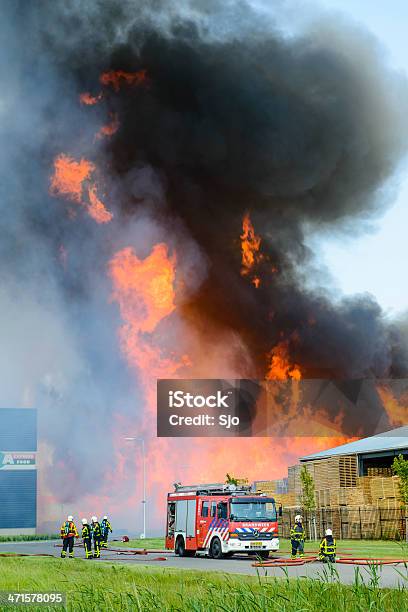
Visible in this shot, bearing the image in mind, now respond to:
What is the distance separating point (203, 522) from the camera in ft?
122

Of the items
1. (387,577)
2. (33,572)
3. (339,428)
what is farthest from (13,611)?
(339,428)

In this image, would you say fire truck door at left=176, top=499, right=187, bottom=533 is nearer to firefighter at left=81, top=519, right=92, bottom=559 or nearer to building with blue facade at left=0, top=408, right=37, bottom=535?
firefighter at left=81, top=519, right=92, bottom=559

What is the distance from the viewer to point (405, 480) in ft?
157

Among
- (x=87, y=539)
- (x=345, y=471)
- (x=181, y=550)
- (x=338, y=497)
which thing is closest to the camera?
(x=87, y=539)

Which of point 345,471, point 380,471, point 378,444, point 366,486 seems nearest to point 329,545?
point 366,486

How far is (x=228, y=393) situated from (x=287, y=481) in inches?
895

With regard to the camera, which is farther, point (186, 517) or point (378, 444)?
point (378, 444)

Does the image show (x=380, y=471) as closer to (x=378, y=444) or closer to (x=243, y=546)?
(x=378, y=444)

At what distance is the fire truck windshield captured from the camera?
116 ft

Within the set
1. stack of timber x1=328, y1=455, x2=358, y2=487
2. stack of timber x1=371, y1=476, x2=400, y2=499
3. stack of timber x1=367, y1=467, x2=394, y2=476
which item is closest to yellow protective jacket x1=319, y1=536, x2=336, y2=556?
stack of timber x1=371, y1=476, x2=400, y2=499

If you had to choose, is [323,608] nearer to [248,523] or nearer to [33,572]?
[33,572]

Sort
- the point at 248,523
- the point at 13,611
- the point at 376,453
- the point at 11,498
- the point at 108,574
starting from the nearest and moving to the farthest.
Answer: the point at 13,611 < the point at 108,574 < the point at 248,523 < the point at 376,453 < the point at 11,498

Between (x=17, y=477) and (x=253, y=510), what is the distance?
150524 millimetres

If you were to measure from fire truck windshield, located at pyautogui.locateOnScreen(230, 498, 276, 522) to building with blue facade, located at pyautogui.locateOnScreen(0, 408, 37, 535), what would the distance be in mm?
143439
